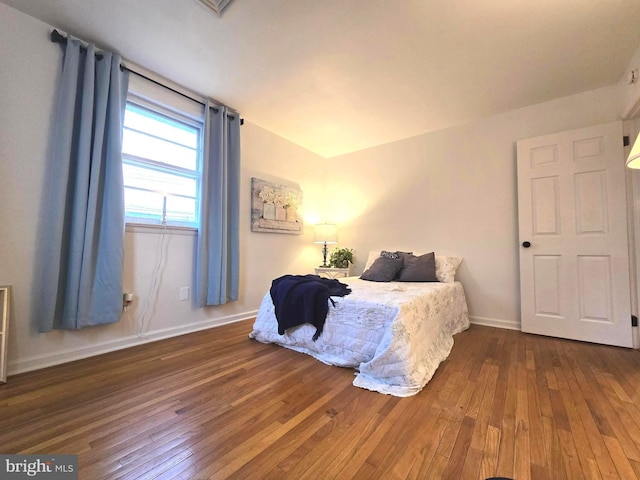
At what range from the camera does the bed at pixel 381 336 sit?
1.58m

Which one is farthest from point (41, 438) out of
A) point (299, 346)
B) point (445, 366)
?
point (445, 366)

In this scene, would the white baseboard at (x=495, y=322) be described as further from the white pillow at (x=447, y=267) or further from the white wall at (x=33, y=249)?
the white wall at (x=33, y=249)

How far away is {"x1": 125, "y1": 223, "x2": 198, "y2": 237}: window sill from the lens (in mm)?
2272

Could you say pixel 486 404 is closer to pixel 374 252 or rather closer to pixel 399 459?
pixel 399 459

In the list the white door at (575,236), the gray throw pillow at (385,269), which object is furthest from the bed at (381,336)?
the white door at (575,236)

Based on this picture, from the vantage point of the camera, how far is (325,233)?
3.88 metres

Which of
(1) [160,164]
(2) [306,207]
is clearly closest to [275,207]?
(2) [306,207]

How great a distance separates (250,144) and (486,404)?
10.9 feet

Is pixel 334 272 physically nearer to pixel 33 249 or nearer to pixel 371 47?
pixel 371 47

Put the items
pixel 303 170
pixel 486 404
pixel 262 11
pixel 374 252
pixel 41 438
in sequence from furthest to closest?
1. pixel 303 170
2. pixel 374 252
3. pixel 262 11
4. pixel 486 404
5. pixel 41 438

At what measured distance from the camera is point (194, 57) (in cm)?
215

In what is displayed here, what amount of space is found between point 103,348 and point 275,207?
7.39ft

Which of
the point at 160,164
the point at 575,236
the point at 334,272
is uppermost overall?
the point at 160,164

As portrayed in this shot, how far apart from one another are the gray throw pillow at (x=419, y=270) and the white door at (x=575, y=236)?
0.85m
